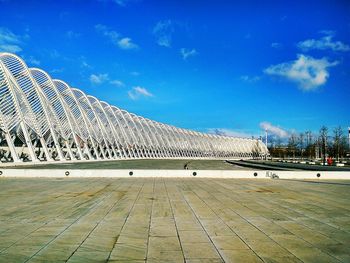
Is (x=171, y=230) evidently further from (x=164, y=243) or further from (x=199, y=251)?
(x=199, y=251)

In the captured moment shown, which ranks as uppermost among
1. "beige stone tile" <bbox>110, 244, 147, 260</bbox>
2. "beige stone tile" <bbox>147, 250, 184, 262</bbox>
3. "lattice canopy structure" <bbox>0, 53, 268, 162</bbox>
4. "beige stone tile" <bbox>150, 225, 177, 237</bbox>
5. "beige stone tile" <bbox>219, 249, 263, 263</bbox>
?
"lattice canopy structure" <bbox>0, 53, 268, 162</bbox>

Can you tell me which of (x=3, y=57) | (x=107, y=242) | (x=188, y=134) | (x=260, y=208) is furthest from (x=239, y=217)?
(x=188, y=134)

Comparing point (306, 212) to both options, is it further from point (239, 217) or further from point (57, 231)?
point (57, 231)

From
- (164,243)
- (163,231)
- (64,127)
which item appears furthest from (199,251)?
(64,127)

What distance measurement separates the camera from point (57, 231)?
722cm

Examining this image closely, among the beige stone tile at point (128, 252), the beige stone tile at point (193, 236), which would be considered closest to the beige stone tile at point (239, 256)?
the beige stone tile at point (193, 236)

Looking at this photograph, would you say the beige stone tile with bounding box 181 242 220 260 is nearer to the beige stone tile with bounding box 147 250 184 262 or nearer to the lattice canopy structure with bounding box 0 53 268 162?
the beige stone tile with bounding box 147 250 184 262

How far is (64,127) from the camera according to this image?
2183 inches

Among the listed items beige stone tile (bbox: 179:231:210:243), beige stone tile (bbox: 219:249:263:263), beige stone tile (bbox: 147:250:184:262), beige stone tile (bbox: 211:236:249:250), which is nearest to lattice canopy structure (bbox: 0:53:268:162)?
beige stone tile (bbox: 179:231:210:243)

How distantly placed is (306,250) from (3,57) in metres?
39.1

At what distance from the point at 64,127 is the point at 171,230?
51091 millimetres

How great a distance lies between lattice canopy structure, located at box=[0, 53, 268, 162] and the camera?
37.5 metres

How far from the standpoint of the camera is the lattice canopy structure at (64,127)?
37.5 metres

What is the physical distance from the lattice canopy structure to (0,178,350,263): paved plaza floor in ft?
91.8
